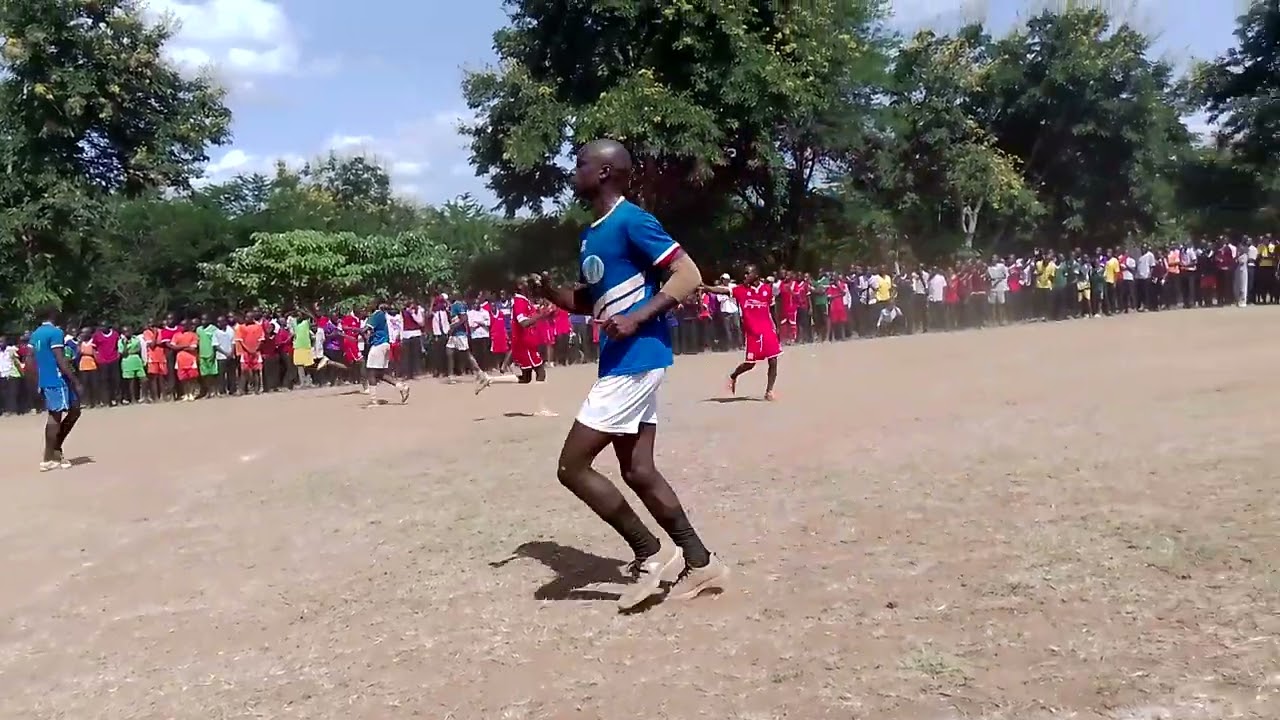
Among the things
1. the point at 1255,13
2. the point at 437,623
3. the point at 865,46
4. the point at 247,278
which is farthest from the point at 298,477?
the point at 1255,13

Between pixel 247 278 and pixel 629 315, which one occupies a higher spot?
pixel 247 278

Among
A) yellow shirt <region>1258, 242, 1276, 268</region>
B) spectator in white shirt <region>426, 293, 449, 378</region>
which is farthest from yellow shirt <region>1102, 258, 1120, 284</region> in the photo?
spectator in white shirt <region>426, 293, 449, 378</region>

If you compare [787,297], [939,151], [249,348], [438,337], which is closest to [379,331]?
[249,348]

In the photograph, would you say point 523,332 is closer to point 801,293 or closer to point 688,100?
point 801,293

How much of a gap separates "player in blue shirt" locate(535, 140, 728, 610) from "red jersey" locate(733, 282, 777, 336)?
7.99 meters

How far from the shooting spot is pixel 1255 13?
33.3 m

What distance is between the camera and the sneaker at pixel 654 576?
5199 mm

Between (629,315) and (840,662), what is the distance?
1674mm

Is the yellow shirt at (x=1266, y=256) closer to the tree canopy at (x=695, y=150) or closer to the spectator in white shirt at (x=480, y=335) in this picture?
the tree canopy at (x=695, y=150)

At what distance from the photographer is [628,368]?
16.9 ft

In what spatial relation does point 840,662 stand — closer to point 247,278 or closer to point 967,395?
point 967,395

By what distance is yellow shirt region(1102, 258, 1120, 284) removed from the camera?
26.6 metres

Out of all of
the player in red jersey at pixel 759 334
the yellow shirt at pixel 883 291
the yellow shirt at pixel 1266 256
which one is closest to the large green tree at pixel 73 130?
the yellow shirt at pixel 883 291

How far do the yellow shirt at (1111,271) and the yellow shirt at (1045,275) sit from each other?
1104 mm
